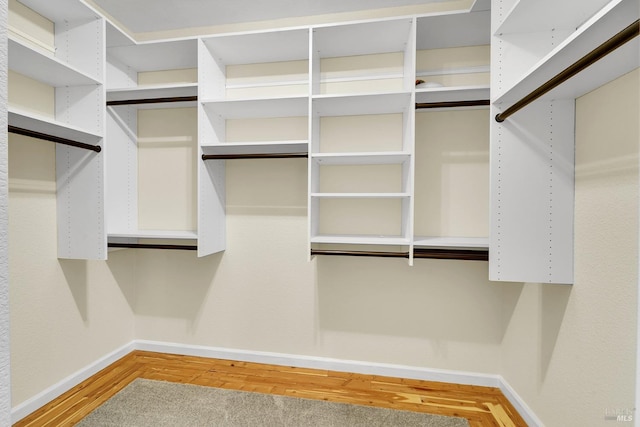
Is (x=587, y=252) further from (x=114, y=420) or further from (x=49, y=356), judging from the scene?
(x=49, y=356)

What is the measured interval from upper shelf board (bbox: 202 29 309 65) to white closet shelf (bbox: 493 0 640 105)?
1298mm

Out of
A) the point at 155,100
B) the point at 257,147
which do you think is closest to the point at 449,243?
the point at 257,147

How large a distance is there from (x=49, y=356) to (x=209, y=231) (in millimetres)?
1195

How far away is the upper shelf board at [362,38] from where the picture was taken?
1900 millimetres

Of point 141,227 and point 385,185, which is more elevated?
point 385,185

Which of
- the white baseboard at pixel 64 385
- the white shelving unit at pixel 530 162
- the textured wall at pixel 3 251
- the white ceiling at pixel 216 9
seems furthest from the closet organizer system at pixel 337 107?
the textured wall at pixel 3 251

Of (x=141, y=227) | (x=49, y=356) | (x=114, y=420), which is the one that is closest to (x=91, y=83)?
(x=141, y=227)

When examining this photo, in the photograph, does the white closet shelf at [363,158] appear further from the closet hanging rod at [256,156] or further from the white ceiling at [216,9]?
the white ceiling at [216,9]

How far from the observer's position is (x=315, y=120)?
2.11 metres

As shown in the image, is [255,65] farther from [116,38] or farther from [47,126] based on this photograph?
[47,126]

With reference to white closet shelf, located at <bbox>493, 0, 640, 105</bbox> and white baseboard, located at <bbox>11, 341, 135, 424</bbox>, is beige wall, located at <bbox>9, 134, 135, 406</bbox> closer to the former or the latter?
white baseboard, located at <bbox>11, 341, 135, 424</bbox>

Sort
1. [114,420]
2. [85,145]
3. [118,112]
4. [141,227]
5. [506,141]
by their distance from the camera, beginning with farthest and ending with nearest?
[141,227]
[118,112]
[85,145]
[114,420]
[506,141]

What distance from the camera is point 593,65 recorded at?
3.73ft

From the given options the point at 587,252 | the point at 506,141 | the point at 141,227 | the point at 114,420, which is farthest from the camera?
the point at 141,227
